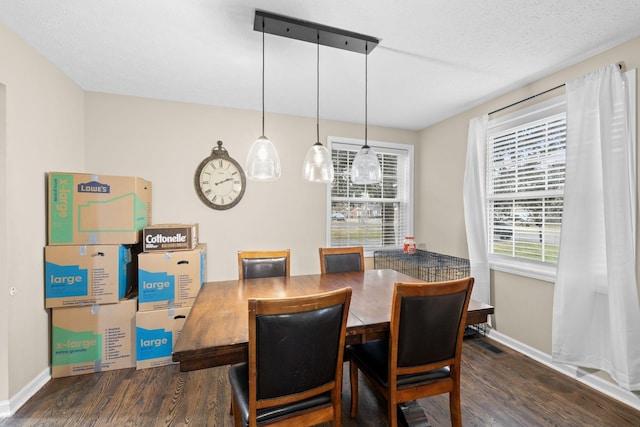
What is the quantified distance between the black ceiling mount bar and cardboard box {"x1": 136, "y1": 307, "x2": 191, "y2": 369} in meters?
2.37

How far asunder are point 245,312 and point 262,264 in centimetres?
93

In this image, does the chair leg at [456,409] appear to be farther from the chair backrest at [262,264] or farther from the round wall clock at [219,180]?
the round wall clock at [219,180]

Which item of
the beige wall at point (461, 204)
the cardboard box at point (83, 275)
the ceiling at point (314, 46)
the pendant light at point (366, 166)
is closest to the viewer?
the ceiling at point (314, 46)

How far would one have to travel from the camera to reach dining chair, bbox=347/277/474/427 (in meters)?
1.38

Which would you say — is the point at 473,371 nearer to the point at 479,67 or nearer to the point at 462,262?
the point at 462,262

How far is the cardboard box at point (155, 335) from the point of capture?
2434 millimetres

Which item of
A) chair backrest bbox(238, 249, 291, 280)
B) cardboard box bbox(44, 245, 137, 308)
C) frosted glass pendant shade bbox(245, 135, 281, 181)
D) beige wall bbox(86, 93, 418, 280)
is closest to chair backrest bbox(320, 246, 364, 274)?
chair backrest bbox(238, 249, 291, 280)

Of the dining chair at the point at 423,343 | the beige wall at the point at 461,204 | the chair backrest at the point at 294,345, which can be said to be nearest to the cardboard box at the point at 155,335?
the chair backrest at the point at 294,345

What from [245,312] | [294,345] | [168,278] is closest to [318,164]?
[245,312]

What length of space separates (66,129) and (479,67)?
3.61 metres

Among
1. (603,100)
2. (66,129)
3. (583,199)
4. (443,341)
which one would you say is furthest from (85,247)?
(603,100)

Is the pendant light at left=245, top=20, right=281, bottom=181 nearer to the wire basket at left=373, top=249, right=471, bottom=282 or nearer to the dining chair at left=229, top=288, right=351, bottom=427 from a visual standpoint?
the dining chair at left=229, top=288, right=351, bottom=427

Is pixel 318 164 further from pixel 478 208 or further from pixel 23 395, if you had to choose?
pixel 23 395

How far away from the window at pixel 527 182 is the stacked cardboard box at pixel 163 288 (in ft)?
10.0
